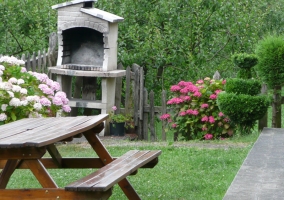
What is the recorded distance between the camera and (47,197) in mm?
4832

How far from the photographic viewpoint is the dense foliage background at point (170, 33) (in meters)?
13.7

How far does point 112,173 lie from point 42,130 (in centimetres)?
79

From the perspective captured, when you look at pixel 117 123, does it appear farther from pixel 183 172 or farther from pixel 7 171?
pixel 7 171

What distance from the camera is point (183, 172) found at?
7.75 metres

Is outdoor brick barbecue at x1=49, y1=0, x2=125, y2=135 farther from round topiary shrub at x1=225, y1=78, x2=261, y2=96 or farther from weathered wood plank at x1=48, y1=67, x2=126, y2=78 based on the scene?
round topiary shrub at x1=225, y1=78, x2=261, y2=96

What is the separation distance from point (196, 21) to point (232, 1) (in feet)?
3.23

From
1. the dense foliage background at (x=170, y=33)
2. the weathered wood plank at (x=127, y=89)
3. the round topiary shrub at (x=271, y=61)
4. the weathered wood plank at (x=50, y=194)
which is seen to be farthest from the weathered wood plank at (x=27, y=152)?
the dense foliage background at (x=170, y=33)

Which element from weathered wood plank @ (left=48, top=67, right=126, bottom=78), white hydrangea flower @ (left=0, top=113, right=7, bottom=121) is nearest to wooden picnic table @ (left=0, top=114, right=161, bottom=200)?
white hydrangea flower @ (left=0, top=113, right=7, bottom=121)

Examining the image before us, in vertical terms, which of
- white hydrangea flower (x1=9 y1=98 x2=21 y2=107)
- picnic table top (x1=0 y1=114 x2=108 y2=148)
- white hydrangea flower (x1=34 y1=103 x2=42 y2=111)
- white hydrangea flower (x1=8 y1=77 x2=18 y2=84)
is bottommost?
picnic table top (x1=0 y1=114 x2=108 y2=148)

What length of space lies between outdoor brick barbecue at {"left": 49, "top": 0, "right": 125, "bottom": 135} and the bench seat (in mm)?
6039

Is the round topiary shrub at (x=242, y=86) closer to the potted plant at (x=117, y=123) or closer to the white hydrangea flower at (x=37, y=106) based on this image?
the potted plant at (x=117, y=123)

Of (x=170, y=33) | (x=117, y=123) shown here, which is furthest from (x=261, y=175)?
(x=170, y=33)

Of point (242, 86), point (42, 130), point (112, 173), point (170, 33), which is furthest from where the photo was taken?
point (170, 33)

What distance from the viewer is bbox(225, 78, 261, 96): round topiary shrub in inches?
418
